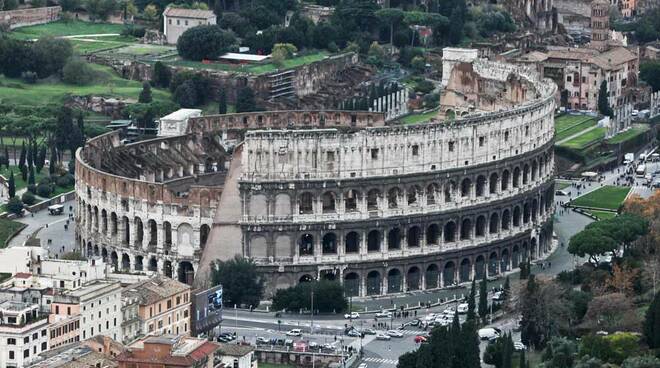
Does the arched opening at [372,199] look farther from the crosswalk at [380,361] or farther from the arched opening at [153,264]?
the crosswalk at [380,361]

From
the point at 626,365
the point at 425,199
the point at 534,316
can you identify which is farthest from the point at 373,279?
the point at 626,365

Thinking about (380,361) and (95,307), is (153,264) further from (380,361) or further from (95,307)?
(95,307)

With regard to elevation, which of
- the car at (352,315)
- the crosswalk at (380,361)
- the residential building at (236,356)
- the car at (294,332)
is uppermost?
the residential building at (236,356)

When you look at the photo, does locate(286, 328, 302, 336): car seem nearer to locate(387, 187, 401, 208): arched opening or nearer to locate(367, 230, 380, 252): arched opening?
locate(367, 230, 380, 252): arched opening

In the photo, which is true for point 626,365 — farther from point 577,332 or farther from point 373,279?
point 373,279

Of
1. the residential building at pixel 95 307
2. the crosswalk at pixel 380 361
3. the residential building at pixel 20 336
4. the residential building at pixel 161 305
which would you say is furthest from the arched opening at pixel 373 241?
the residential building at pixel 20 336

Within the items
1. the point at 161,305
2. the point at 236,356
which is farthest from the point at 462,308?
the point at 236,356

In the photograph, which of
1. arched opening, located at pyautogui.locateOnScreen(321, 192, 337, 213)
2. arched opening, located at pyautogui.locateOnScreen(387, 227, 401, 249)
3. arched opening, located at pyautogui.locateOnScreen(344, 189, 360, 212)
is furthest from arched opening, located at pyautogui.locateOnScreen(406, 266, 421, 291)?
arched opening, located at pyautogui.locateOnScreen(321, 192, 337, 213)
